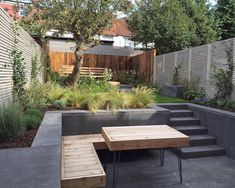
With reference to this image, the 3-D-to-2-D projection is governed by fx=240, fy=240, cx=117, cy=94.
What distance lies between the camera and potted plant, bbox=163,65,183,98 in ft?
26.0

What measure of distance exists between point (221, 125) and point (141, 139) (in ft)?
7.79

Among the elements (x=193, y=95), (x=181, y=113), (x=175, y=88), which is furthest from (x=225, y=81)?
(x=175, y=88)

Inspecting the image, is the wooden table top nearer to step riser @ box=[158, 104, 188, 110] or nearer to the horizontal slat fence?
the horizontal slat fence

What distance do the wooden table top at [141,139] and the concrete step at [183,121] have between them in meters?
1.82

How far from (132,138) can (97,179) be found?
0.91 meters

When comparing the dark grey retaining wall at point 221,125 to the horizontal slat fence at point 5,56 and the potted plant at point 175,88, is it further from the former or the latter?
the horizontal slat fence at point 5,56

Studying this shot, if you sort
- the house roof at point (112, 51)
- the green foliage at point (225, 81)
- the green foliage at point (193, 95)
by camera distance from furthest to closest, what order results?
the house roof at point (112, 51)
the green foliage at point (193, 95)
the green foliage at point (225, 81)

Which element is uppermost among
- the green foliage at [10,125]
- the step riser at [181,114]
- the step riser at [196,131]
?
the green foliage at [10,125]

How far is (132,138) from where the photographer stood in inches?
127

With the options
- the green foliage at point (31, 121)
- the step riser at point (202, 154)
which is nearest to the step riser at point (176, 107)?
the step riser at point (202, 154)

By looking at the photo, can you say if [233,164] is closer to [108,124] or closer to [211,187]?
[211,187]

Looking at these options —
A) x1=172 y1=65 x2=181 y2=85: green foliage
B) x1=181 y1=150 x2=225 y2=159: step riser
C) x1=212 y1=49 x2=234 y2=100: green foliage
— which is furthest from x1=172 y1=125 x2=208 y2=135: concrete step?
x1=172 y1=65 x2=181 y2=85: green foliage

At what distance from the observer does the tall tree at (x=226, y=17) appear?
48.2 feet

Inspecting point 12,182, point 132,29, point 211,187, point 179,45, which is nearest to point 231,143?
point 211,187
